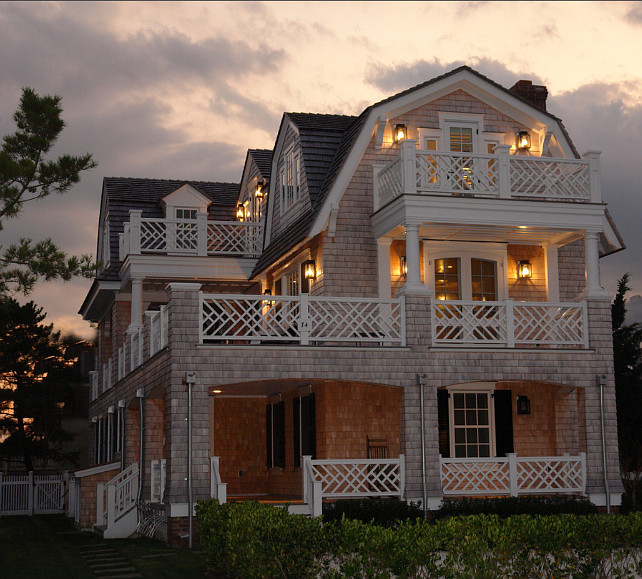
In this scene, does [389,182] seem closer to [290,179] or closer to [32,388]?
[290,179]

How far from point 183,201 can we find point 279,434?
8533mm

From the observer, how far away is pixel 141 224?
26.5 m

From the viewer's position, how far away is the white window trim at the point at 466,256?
70.4 feet

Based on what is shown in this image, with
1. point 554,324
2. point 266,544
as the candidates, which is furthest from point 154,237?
point 266,544

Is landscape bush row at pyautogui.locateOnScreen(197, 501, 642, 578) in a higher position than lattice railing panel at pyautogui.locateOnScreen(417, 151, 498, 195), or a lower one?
lower

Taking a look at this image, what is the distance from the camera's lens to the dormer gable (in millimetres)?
28516

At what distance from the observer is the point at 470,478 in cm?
2078

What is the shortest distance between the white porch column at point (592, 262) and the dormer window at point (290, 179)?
6792 mm

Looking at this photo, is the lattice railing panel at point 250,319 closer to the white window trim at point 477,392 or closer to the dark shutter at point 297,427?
the dark shutter at point 297,427

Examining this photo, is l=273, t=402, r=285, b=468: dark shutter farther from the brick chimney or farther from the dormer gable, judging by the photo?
the brick chimney

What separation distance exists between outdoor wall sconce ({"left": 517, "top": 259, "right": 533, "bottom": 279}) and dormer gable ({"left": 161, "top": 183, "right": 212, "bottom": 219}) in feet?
34.8

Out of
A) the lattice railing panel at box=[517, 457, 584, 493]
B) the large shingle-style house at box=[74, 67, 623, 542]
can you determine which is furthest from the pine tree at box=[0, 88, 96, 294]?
the lattice railing panel at box=[517, 457, 584, 493]

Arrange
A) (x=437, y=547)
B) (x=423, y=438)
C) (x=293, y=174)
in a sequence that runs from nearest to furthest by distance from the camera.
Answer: (x=437, y=547) → (x=423, y=438) → (x=293, y=174)

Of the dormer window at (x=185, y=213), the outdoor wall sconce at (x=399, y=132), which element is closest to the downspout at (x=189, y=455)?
the outdoor wall sconce at (x=399, y=132)
